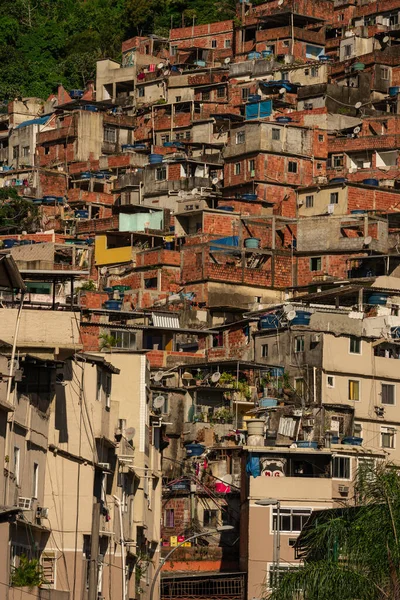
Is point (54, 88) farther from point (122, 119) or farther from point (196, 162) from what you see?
point (196, 162)

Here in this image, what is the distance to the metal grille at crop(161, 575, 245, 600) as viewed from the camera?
187 ft

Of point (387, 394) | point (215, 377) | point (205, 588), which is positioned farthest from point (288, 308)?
point (205, 588)

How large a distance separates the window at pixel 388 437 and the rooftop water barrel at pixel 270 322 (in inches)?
251

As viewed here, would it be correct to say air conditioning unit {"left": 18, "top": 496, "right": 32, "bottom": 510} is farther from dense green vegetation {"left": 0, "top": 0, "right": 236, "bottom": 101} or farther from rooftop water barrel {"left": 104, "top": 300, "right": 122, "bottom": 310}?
dense green vegetation {"left": 0, "top": 0, "right": 236, "bottom": 101}

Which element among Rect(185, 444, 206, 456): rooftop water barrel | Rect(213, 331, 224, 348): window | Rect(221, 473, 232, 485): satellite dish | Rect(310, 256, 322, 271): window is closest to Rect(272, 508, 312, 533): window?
Rect(221, 473, 232, 485): satellite dish

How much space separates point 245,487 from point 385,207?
31.3 metres

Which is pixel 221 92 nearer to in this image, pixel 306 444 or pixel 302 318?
pixel 302 318

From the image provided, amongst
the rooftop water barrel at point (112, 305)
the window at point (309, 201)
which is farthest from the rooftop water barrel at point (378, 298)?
the window at point (309, 201)

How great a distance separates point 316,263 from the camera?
8275cm

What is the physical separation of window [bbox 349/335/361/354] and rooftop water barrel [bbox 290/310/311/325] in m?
1.99

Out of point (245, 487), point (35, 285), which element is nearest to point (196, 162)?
point (245, 487)

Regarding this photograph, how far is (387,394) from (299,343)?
388cm

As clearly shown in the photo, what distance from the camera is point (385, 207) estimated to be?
8731 cm

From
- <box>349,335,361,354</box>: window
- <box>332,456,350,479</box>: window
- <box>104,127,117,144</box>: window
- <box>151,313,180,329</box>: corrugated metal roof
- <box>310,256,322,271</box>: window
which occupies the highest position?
<box>104,127,117,144</box>: window
